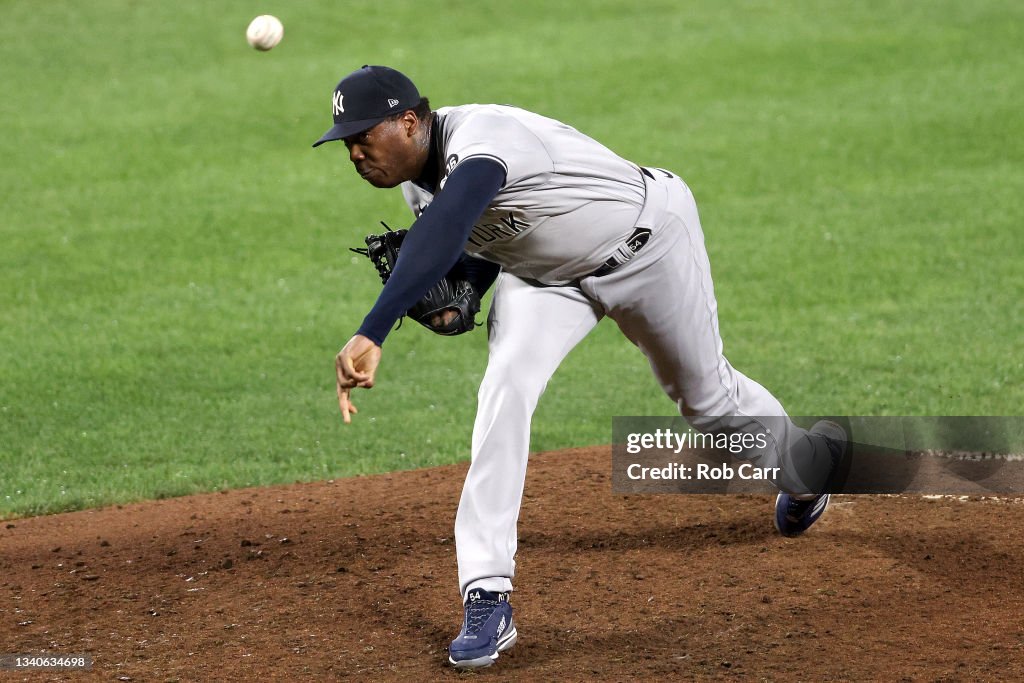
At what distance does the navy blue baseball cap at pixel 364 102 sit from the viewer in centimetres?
391

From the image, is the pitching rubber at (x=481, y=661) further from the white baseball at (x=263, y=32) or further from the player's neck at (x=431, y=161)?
the white baseball at (x=263, y=32)

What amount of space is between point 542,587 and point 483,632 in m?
0.73

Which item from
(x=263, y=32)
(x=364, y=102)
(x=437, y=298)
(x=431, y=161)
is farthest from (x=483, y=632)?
(x=263, y=32)

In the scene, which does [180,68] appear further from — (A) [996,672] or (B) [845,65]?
(A) [996,672]

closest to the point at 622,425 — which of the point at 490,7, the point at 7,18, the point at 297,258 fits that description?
the point at 297,258

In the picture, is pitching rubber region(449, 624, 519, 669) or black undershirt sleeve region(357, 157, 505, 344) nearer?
black undershirt sleeve region(357, 157, 505, 344)

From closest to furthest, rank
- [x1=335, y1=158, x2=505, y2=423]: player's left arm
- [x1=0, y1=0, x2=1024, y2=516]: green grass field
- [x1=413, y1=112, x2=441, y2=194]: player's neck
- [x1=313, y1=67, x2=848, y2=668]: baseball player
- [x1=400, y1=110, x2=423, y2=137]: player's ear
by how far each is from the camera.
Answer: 1. [x1=335, y1=158, x2=505, y2=423]: player's left arm
2. [x1=313, y1=67, x2=848, y2=668]: baseball player
3. [x1=400, y1=110, x2=423, y2=137]: player's ear
4. [x1=413, y1=112, x2=441, y2=194]: player's neck
5. [x1=0, y1=0, x2=1024, y2=516]: green grass field

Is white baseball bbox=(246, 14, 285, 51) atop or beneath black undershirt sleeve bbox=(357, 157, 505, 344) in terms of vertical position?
atop

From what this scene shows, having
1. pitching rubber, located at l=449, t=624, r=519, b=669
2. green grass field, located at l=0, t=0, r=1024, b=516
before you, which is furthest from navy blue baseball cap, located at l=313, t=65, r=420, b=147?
green grass field, located at l=0, t=0, r=1024, b=516

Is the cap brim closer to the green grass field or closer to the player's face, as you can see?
the player's face

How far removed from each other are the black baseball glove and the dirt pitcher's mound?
3.18 ft

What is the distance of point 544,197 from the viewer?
4.14 meters

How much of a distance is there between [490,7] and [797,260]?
8453 mm

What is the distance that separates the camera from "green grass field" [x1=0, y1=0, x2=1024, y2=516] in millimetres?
7074
